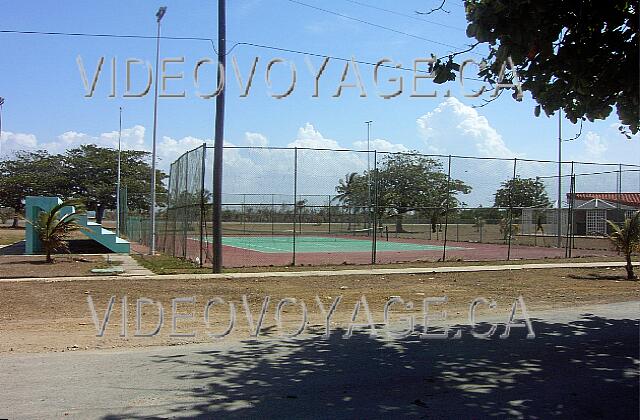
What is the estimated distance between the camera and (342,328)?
9648 mm

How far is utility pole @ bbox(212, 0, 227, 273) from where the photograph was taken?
17.3 metres

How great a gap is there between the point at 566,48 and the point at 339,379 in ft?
15.0

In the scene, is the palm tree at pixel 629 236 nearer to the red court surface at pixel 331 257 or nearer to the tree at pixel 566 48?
the red court surface at pixel 331 257

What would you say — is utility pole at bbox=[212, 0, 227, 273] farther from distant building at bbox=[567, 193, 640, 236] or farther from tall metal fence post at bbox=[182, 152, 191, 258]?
distant building at bbox=[567, 193, 640, 236]

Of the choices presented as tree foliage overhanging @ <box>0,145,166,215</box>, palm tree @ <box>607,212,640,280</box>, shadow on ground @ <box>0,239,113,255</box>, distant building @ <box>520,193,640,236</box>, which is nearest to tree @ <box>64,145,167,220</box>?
tree foliage overhanging @ <box>0,145,166,215</box>

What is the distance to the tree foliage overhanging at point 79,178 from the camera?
65.9 meters

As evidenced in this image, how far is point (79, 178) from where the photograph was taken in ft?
224

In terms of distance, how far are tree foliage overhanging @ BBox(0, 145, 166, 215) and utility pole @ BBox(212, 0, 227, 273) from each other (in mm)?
47903

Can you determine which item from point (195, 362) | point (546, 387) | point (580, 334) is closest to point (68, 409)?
point (195, 362)

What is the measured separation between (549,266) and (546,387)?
50.3ft

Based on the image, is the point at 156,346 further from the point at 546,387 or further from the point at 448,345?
the point at 546,387

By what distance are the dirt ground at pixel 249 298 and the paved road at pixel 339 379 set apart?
116 centimetres

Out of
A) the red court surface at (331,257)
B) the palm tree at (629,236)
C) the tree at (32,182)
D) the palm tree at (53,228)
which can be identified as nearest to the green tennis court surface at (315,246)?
the red court surface at (331,257)

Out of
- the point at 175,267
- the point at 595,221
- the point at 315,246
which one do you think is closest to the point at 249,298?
the point at 175,267
